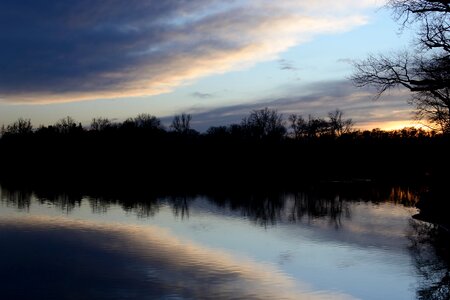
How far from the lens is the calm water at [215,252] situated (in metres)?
13.4

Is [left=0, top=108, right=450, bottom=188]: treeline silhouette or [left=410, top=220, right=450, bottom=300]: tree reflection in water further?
[left=0, top=108, right=450, bottom=188]: treeline silhouette

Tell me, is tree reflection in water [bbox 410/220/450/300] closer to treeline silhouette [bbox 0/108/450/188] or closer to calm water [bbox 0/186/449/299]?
calm water [bbox 0/186/449/299]

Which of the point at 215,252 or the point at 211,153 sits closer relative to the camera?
the point at 215,252

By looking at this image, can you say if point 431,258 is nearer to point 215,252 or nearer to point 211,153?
point 215,252

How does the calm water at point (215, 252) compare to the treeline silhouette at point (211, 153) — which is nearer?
the calm water at point (215, 252)

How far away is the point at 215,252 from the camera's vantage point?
60.5ft

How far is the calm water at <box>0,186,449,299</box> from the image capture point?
43.9 ft

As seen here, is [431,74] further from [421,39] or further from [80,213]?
[80,213]

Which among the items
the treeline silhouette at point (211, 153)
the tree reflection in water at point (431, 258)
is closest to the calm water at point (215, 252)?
the tree reflection in water at point (431, 258)

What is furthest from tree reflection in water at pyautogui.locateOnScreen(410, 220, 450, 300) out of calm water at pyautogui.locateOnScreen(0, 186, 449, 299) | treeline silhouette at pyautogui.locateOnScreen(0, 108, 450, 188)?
treeline silhouette at pyautogui.locateOnScreen(0, 108, 450, 188)

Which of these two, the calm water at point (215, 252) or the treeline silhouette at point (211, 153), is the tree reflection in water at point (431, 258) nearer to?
the calm water at point (215, 252)

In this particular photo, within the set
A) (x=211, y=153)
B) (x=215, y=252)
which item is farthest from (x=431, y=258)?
(x=211, y=153)

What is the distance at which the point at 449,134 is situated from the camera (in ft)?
103

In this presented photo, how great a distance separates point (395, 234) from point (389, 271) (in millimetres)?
7669
